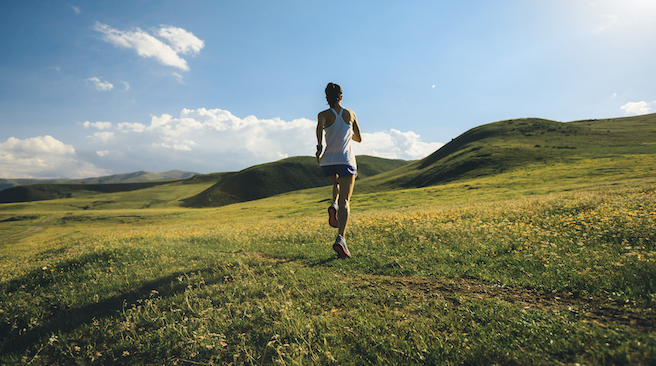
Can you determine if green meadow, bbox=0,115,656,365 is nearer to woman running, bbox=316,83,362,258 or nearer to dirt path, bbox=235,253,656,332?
dirt path, bbox=235,253,656,332

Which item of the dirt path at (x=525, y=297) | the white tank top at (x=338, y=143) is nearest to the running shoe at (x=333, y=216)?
the white tank top at (x=338, y=143)

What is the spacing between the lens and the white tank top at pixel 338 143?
6684 mm

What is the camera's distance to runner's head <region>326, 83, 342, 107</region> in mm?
6934

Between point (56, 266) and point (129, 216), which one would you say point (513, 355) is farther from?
point (129, 216)

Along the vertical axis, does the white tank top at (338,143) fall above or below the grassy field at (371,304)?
above

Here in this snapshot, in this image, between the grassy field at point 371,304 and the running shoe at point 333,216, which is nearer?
the grassy field at point 371,304

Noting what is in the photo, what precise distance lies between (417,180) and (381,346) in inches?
4522

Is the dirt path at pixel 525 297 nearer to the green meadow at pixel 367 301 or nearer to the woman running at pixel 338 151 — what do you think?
the green meadow at pixel 367 301

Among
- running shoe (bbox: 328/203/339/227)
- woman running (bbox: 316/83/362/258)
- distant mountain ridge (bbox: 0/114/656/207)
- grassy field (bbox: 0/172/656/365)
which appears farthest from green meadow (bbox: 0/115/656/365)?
distant mountain ridge (bbox: 0/114/656/207)

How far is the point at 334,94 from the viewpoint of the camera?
6.95 m

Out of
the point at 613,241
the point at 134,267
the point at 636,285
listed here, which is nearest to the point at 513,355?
the point at 636,285

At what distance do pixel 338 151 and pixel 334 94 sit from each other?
1.46m

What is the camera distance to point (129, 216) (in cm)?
6856

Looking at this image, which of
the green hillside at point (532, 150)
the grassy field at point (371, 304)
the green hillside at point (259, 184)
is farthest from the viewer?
the green hillside at point (259, 184)
